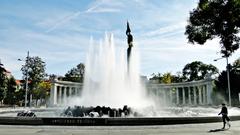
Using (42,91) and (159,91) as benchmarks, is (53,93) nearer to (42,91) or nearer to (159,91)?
(159,91)

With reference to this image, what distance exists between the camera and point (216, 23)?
15.7 m

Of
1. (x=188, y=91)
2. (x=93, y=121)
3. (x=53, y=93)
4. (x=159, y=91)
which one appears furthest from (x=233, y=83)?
(x=93, y=121)

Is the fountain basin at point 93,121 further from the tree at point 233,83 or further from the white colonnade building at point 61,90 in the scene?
the tree at point 233,83

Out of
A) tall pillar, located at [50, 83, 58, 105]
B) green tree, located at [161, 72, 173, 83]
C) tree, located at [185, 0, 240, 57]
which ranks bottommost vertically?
tall pillar, located at [50, 83, 58, 105]

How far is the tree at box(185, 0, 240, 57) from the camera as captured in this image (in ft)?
49.0

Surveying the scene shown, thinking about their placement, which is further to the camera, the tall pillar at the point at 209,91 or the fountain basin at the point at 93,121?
the tall pillar at the point at 209,91

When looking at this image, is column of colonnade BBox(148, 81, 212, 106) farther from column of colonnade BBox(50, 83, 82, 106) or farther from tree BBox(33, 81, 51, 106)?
tree BBox(33, 81, 51, 106)

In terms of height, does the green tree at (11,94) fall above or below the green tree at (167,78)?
below

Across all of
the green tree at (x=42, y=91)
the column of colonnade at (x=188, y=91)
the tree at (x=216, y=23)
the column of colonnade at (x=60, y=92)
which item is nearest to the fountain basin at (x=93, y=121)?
the tree at (x=216, y=23)

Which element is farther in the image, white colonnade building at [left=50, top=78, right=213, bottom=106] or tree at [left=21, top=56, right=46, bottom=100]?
tree at [left=21, top=56, right=46, bottom=100]

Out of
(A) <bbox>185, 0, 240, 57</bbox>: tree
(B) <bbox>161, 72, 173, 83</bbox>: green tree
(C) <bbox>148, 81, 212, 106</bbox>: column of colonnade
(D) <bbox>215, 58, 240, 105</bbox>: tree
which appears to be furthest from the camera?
(B) <bbox>161, 72, 173, 83</bbox>: green tree

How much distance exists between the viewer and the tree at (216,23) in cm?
1493

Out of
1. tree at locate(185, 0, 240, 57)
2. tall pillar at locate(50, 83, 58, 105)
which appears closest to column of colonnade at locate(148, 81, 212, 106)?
tall pillar at locate(50, 83, 58, 105)

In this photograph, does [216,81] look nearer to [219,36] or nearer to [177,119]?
[177,119]
